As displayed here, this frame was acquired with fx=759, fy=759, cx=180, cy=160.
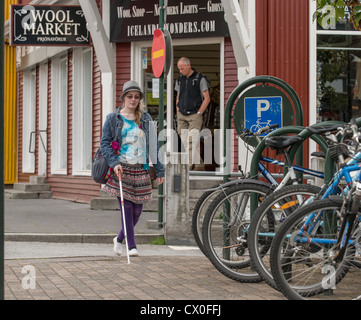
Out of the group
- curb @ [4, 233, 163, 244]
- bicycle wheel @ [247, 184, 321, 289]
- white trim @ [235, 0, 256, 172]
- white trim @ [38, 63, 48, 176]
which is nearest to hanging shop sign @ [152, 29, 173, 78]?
curb @ [4, 233, 163, 244]

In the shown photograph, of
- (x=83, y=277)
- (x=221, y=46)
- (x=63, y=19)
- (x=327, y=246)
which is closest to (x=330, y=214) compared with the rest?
(x=327, y=246)

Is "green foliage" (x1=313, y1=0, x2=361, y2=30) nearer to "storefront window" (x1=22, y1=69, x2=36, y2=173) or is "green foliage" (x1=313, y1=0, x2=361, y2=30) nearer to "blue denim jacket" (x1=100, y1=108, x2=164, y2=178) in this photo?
"blue denim jacket" (x1=100, y1=108, x2=164, y2=178)

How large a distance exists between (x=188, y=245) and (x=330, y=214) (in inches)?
176

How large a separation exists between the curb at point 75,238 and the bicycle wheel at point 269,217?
3.94 meters

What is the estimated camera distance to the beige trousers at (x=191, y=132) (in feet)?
43.4

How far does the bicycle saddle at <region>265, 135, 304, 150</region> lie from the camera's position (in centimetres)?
598

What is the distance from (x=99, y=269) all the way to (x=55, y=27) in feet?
29.0

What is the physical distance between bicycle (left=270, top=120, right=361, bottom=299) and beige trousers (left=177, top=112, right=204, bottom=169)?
767 centimetres

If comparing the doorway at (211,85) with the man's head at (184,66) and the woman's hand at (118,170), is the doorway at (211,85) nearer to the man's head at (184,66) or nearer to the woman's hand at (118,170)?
the man's head at (184,66)

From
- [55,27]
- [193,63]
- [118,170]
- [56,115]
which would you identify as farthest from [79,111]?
[118,170]

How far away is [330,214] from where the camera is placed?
5316mm

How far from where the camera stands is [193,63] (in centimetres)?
1455

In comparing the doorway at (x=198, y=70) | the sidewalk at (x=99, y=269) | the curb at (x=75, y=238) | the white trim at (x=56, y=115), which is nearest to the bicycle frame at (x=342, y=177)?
the sidewalk at (x=99, y=269)
